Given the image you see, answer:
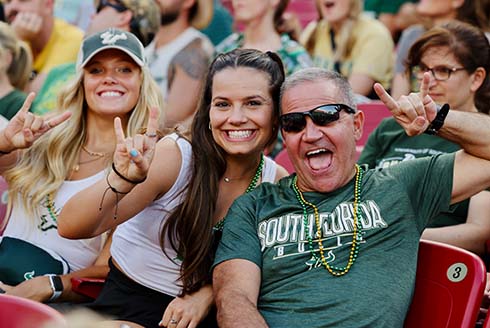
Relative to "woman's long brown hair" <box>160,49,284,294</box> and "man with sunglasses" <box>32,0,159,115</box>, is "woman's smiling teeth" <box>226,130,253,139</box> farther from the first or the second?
"man with sunglasses" <box>32,0,159,115</box>

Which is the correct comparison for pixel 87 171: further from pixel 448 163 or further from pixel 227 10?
pixel 227 10

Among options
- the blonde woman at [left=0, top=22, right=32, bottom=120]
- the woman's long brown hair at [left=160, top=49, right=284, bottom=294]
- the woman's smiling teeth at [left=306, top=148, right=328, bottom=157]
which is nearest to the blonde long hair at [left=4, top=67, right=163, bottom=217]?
the woman's long brown hair at [left=160, top=49, right=284, bottom=294]

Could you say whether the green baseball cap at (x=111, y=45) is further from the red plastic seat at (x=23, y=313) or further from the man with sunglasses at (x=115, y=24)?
the red plastic seat at (x=23, y=313)

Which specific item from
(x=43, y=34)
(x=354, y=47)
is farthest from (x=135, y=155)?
(x=43, y=34)

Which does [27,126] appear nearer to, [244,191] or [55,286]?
[55,286]

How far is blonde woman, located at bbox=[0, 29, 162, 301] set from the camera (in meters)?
3.38

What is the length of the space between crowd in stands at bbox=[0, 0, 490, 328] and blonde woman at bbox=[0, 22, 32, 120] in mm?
960

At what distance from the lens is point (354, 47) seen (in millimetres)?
5582

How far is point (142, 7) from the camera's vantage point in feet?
15.8

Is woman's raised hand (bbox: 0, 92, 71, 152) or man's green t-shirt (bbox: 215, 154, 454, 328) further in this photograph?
woman's raised hand (bbox: 0, 92, 71, 152)

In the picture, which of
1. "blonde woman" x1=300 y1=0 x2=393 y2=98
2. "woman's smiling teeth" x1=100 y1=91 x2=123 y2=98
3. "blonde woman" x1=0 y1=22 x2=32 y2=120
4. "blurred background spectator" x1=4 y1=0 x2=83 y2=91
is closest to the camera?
"woman's smiling teeth" x1=100 y1=91 x2=123 y2=98

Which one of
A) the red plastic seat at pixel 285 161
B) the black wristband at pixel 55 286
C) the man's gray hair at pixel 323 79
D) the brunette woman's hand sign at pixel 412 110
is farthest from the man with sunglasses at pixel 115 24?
the brunette woman's hand sign at pixel 412 110

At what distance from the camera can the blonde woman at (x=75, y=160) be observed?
3.38 metres

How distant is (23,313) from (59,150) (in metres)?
1.41
